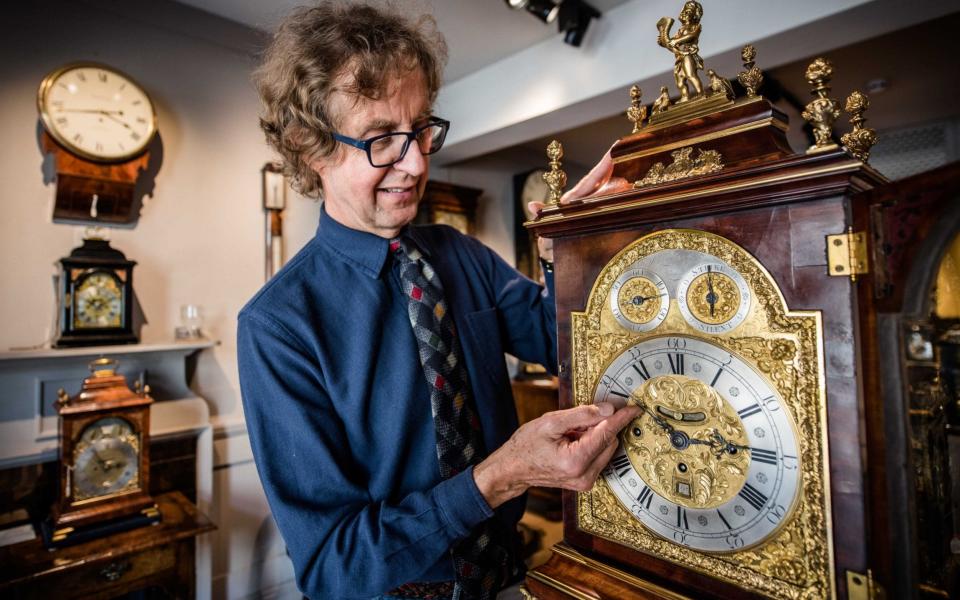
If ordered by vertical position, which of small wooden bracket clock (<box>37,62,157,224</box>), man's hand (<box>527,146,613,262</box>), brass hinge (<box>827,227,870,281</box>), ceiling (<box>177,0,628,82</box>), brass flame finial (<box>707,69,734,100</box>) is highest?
ceiling (<box>177,0,628,82</box>)

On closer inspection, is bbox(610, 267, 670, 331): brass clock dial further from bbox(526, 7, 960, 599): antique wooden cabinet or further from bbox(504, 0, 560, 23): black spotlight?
bbox(504, 0, 560, 23): black spotlight

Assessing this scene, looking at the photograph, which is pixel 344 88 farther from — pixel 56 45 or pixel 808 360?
pixel 56 45

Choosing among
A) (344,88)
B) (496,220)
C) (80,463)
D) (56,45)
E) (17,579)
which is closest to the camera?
(344,88)

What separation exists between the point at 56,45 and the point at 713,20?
3.09m

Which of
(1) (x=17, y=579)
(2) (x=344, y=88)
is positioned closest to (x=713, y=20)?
(2) (x=344, y=88)

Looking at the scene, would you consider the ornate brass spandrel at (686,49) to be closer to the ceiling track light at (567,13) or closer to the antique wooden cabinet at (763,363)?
the antique wooden cabinet at (763,363)

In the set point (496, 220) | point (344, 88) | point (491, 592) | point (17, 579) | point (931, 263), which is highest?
point (496, 220)

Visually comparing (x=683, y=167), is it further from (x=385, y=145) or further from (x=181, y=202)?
(x=181, y=202)

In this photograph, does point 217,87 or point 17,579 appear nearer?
point 17,579

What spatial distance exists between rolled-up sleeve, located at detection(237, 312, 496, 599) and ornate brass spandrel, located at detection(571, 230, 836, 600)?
0.37 m

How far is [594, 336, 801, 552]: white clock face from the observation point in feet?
2.30

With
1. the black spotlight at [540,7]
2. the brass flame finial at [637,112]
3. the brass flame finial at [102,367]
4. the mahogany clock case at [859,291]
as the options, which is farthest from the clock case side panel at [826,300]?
the brass flame finial at [102,367]

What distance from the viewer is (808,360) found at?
0.67 m

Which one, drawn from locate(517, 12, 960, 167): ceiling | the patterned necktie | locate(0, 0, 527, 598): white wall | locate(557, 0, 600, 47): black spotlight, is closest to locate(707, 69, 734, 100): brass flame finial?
the patterned necktie
